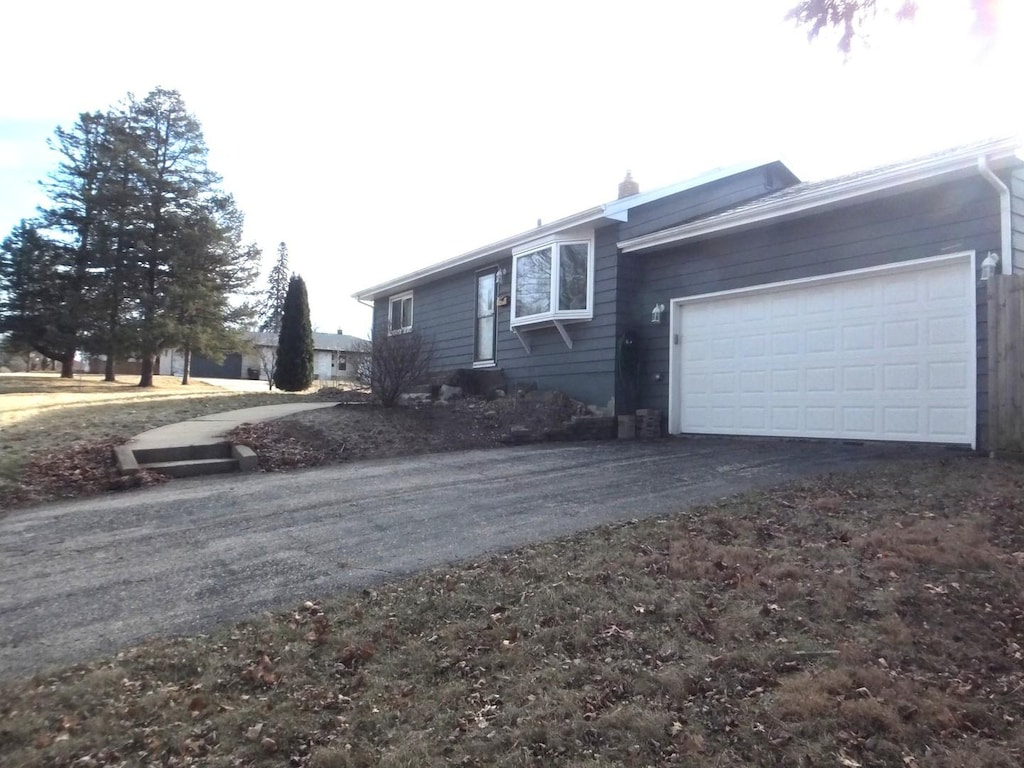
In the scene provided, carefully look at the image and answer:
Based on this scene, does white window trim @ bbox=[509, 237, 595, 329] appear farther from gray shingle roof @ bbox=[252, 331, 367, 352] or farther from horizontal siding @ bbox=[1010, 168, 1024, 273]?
gray shingle roof @ bbox=[252, 331, 367, 352]

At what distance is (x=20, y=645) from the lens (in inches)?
151

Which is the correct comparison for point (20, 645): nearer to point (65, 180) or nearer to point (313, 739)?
point (313, 739)

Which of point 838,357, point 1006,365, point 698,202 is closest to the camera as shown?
point 1006,365

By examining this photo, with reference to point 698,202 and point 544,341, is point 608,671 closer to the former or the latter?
point 544,341

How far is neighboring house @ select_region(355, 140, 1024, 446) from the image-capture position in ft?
26.1

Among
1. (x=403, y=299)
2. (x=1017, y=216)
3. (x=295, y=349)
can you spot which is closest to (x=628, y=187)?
(x=1017, y=216)

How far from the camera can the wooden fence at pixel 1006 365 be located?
7.18 meters

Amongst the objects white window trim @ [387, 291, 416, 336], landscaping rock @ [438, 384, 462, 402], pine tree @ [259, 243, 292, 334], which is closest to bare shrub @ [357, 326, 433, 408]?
landscaping rock @ [438, 384, 462, 402]

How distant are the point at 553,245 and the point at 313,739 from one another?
1080 centimetres

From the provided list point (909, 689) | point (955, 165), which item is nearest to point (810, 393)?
point (955, 165)

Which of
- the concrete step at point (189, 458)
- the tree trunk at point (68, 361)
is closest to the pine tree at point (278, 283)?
the tree trunk at point (68, 361)

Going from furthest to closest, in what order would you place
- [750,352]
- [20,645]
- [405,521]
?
[750,352] < [405,521] < [20,645]

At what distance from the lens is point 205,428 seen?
1063 centimetres

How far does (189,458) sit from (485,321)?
26.1 ft
